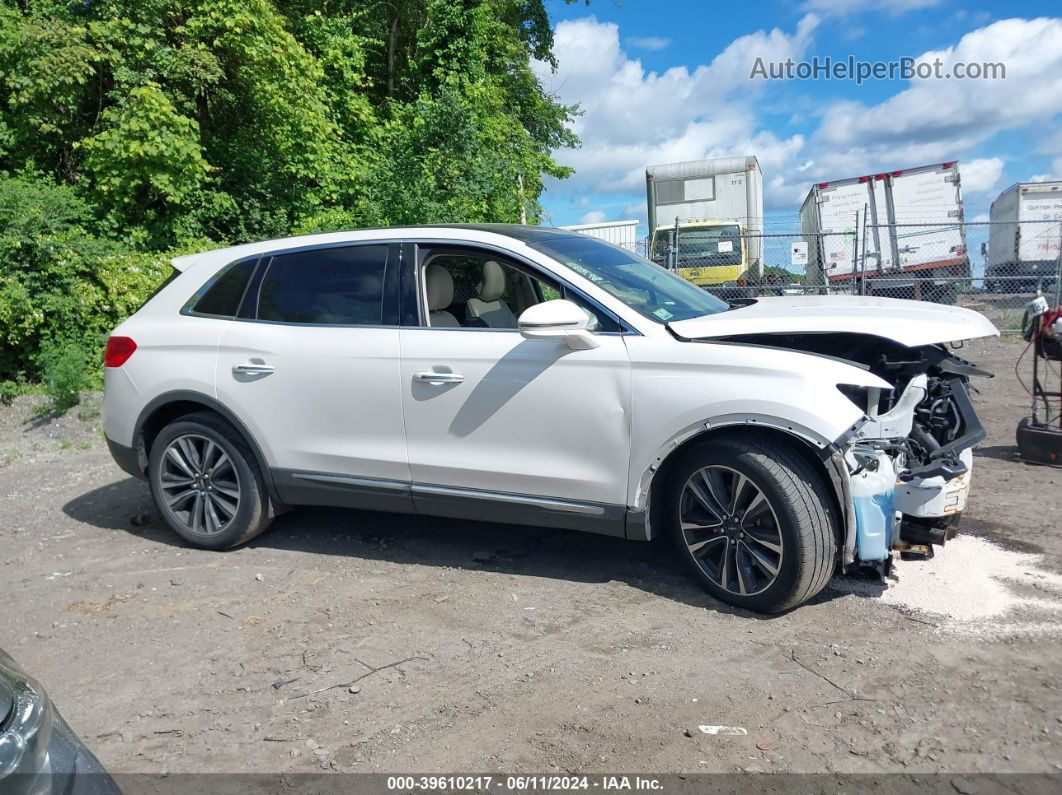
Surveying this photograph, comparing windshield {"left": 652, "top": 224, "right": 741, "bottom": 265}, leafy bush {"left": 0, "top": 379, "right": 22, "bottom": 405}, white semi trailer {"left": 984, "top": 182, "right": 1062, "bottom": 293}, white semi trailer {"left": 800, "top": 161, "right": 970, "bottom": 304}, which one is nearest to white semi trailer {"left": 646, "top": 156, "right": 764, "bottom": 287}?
windshield {"left": 652, "top": 224, "right": 741, "bottom": 265}

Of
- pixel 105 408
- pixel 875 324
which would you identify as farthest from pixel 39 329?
pixel 875 324

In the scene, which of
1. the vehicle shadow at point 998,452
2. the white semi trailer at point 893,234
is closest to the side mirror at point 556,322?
the vehicle shadow at point 998,452

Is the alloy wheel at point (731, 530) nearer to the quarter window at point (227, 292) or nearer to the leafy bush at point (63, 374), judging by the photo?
the quarter window at point (227, 292)

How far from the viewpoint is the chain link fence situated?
48.0ft

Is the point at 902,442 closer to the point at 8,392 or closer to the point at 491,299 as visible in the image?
the point at 491,299

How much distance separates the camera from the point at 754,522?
399cm

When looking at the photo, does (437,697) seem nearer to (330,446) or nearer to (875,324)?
(330,446)

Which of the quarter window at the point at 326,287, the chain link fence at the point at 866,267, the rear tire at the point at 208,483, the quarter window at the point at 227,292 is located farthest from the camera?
the chain link fence at the point at 866,267

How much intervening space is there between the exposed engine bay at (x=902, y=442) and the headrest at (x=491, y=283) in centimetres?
141

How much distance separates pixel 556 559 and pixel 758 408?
5.45 feet

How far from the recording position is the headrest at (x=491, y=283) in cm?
486

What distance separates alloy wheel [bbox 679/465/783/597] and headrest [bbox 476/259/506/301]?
160 centimetres

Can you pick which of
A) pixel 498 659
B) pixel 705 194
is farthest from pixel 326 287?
pixel 705 194

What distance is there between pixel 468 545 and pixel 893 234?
1496cm
